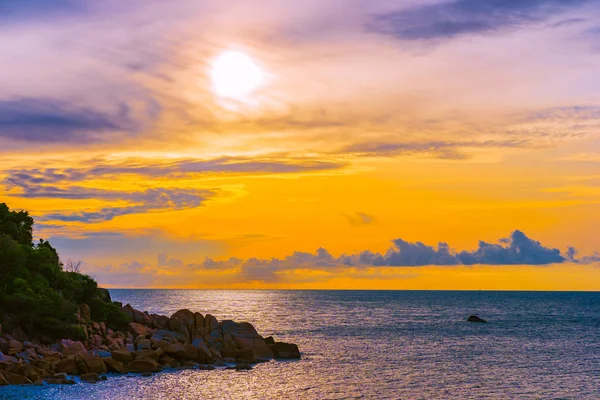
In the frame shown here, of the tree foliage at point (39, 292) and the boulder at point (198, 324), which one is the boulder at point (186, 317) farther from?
the tree foliage at point (39, 292)

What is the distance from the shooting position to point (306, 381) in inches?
2388

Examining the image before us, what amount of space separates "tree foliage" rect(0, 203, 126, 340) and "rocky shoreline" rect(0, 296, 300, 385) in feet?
6.10

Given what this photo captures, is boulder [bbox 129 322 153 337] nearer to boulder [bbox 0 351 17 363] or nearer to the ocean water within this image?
the ocean water

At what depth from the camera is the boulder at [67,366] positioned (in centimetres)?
5650

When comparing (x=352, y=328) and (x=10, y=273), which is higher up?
(x=10, y=273)

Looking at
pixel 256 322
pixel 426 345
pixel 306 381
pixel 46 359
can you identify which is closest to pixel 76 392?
pixel 46 359

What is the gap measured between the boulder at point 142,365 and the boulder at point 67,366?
527 centimetres

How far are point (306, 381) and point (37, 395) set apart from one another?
22.8 meters

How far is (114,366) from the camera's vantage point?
59.3 meters

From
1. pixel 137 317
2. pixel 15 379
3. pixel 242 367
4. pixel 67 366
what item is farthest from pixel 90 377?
pixel 137 317

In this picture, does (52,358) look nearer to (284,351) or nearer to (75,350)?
(75,350)

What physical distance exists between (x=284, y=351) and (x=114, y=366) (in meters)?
21.4

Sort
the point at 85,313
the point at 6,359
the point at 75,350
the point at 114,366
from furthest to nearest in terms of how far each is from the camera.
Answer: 1. the point at 85,313
2. the point at 75,350
3. the point at 114,366
4. the point at 6,359

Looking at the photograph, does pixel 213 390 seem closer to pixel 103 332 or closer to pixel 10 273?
A: pixel 103 332
